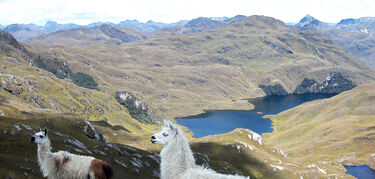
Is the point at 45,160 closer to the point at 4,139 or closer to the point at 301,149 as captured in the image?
the point at 4,139

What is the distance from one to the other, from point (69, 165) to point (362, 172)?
17244 centimetres

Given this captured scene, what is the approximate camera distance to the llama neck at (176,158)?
15.5 meters

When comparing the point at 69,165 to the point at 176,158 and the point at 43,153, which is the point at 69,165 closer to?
the point at 43,153

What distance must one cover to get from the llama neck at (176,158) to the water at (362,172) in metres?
163

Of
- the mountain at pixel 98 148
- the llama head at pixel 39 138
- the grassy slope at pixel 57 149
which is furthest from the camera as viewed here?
the mountain at pixel 98 148

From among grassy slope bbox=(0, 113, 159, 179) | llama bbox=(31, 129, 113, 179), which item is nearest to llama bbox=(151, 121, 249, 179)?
llama bbox=(31, 129, 113, 179)

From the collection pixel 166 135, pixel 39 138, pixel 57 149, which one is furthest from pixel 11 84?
pixel 166 135

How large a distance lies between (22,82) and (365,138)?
25291cm

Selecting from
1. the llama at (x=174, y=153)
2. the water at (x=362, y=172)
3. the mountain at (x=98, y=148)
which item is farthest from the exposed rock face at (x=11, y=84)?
the water at (x=362, y=172)

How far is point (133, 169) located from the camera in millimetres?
53000

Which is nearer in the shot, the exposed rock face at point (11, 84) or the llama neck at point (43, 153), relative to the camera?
the llama neck at point (43, 153)

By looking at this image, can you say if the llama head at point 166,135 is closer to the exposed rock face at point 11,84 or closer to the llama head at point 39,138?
the llama head at point 39,138

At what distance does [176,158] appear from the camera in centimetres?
1556

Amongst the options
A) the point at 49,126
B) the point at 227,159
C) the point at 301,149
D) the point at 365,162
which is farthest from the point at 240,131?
the point at 49,126
